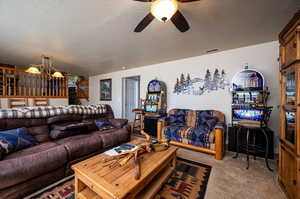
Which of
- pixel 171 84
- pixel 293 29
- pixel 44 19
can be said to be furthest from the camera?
pixel 171 84

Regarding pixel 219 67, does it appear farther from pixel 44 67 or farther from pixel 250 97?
pixel 44 67

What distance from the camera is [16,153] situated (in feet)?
5.29

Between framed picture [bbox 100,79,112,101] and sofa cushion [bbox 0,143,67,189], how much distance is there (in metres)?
4.34

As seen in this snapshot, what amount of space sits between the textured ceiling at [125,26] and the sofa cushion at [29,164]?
1991 millimetres

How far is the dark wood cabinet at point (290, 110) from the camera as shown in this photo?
50.0 inches

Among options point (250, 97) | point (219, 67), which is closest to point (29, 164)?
point (250, 97)

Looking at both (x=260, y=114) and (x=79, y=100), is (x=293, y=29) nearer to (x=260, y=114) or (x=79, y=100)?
(x=260, y=114)

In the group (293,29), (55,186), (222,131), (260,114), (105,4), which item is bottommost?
(55,186)

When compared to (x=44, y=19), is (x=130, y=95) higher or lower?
lower

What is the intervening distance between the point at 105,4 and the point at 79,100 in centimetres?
665


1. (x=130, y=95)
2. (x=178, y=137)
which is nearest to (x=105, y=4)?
(x=178, y=137)

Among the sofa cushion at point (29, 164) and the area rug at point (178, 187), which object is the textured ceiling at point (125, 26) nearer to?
the sofa cushion at point (29, 164)

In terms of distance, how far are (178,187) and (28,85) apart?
5.53 meters

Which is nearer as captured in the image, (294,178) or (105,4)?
(294,178)
